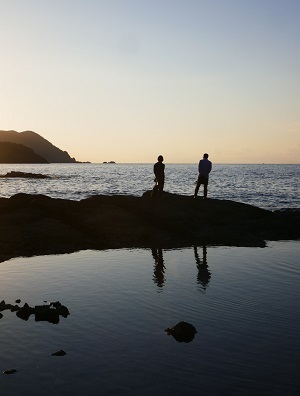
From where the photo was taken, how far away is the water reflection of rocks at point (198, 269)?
12883mm

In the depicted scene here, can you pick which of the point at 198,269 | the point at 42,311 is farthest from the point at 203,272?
the point at 42,311

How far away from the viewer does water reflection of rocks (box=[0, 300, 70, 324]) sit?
977 cm

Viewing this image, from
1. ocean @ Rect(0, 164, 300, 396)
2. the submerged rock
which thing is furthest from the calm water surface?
the submerged rock

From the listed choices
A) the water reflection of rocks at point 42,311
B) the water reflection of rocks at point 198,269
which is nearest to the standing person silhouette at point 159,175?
the water reflection of rocks at point 198,269

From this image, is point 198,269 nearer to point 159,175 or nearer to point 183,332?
point 183,332

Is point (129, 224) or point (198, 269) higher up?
point (129, 224)

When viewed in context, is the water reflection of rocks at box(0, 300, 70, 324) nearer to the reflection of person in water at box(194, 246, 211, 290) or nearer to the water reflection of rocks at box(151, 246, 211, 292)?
the water reflection of rocks at box(151, 246, 211, 292)

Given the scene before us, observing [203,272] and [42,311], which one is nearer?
[42,311]

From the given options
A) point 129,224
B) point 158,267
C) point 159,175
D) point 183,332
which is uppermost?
point 159,175

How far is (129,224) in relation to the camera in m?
22.9

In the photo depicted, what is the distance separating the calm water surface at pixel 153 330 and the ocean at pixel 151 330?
19 mm

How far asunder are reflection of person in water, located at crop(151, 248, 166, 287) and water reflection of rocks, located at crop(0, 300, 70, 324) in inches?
131

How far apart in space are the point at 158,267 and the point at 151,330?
612 cm

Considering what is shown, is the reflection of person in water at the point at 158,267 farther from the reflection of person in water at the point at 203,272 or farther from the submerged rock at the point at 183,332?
the submerged rock at the point at 183,332
